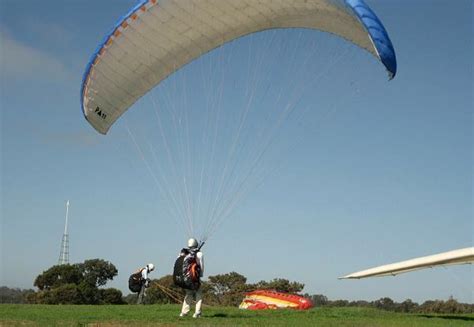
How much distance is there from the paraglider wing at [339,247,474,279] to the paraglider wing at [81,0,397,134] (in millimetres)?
4037

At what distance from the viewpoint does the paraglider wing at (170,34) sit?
11695mm

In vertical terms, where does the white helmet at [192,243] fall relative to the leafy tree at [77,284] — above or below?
below

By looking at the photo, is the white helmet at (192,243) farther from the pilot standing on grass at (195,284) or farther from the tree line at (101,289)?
the tree line at (101,289)

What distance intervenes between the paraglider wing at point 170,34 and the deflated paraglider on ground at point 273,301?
530 centimetres

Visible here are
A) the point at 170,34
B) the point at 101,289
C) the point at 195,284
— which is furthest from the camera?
the point at 101,289

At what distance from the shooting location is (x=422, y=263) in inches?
370

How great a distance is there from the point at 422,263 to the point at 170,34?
276 inches

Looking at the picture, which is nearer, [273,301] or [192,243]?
[192,243]

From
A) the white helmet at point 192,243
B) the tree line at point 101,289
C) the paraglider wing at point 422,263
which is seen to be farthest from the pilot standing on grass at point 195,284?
the tree line at point 101,289

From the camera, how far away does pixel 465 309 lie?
1600cm

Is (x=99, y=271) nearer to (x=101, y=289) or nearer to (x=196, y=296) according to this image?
(x=101, y=289)

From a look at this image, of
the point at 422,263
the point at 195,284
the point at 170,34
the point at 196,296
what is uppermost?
the point at 170,34

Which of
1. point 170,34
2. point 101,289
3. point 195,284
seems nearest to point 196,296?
point 195,284

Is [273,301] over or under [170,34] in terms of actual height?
under
